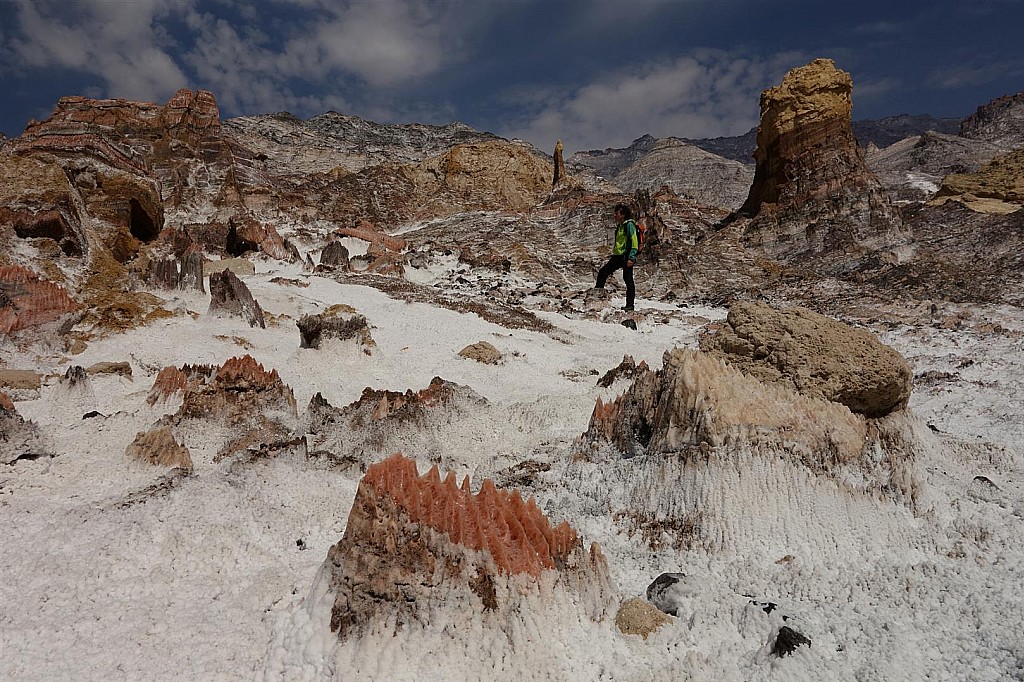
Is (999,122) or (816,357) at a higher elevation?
(999,122)

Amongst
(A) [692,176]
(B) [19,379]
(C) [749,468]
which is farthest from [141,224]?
(A) [692,176]

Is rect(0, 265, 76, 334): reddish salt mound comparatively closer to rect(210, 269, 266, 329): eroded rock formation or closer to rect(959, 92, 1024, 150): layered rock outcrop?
rect(210, 269, 266, 329): eroded rock formation

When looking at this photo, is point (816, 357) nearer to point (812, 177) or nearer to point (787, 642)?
point (787, 642)

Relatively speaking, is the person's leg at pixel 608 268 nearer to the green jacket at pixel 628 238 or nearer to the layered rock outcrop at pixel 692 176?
the green jacket at pixel 628 238

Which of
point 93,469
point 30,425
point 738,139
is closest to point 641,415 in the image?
point 93,469

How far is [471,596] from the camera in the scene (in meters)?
2.11

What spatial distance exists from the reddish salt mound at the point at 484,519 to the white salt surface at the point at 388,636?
9.9 inches

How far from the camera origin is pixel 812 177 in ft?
57.4

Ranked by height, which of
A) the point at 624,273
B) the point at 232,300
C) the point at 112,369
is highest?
the point at 624,273

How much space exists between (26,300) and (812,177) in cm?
2028

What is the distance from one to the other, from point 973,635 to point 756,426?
1392 millimetres

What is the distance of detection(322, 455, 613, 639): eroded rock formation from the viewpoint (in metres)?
2.10

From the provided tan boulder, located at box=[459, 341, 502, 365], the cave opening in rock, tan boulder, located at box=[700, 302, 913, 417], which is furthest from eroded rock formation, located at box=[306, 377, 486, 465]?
the cave opening in rock

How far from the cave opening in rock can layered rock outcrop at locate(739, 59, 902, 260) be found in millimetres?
17051
